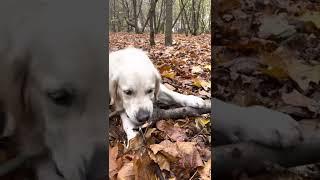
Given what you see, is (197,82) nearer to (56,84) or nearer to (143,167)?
(143,167)

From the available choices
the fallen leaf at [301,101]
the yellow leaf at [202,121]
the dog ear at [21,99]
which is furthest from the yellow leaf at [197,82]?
the dog ear at [21,99]

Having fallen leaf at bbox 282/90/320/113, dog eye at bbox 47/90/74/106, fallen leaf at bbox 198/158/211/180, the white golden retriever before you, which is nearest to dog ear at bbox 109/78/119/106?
the white golden retriever

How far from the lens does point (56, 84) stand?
5.52ft

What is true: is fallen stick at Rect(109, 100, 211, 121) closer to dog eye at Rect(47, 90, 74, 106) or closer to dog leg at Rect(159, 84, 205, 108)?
dog leg at Rect(159, 84, 205, 108)

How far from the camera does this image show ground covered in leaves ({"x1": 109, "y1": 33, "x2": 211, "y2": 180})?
177cm

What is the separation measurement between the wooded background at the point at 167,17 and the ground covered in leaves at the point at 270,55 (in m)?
0.05

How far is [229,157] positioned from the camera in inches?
73.6

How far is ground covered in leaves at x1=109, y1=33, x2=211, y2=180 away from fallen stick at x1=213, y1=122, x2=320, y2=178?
0.12 meters

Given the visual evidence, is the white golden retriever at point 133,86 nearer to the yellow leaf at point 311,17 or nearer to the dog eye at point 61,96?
the dog eye at point 61,96

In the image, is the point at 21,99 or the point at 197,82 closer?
the point at 21,99

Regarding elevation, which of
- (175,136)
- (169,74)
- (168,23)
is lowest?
(175,136)

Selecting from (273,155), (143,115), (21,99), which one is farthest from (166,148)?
(21,99)

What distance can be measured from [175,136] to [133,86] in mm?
234

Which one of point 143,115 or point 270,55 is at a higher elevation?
point 270,55
